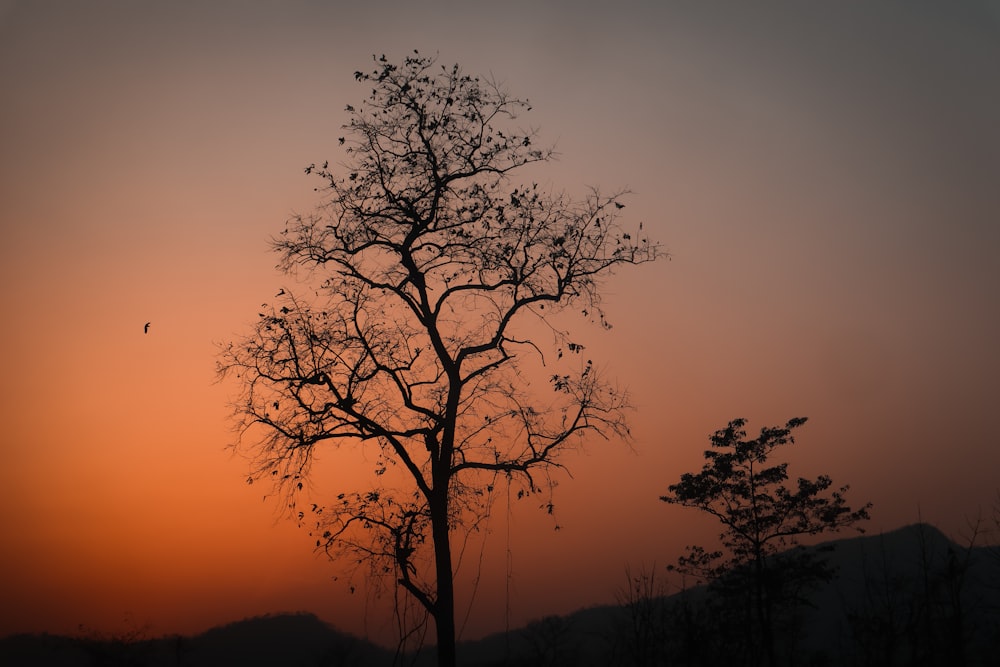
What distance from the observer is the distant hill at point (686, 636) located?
17.3 metres

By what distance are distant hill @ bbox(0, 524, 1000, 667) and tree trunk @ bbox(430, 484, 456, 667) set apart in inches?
39.0

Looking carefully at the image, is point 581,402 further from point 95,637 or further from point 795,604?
point 95,637

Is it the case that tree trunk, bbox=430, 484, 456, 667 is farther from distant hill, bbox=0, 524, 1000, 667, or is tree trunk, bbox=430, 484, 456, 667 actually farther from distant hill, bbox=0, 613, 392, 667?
distant hill, bbox=0, 613, 392, 667

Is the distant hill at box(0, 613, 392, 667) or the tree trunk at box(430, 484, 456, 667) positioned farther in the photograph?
the distant hill at box(0, 613, 392, 667)

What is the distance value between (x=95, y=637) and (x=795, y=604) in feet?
128

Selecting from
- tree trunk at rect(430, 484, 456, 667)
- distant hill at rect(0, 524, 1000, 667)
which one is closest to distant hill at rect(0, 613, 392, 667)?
distant hill at rect(0, 524, 1000, 667)

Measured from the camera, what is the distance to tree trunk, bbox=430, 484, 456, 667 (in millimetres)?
15125

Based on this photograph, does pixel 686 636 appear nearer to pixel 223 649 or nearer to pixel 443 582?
pixel 443 582

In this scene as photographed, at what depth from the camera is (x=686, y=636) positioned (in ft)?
63.2

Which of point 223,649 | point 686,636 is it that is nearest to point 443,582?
point 686,636

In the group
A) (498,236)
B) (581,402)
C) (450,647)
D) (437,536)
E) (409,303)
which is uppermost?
(498,236)

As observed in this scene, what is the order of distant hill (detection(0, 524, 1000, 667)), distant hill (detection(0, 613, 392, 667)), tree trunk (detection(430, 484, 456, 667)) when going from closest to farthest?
1. tree trunk (detection(430, 484, 456, 667))
2. distant hill (detection(0, 524, 1000, 667))
3. distant hill (detection(0, 613, 392, 667))

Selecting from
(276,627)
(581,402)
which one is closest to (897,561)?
(276,627)

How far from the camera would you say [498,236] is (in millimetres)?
16266
